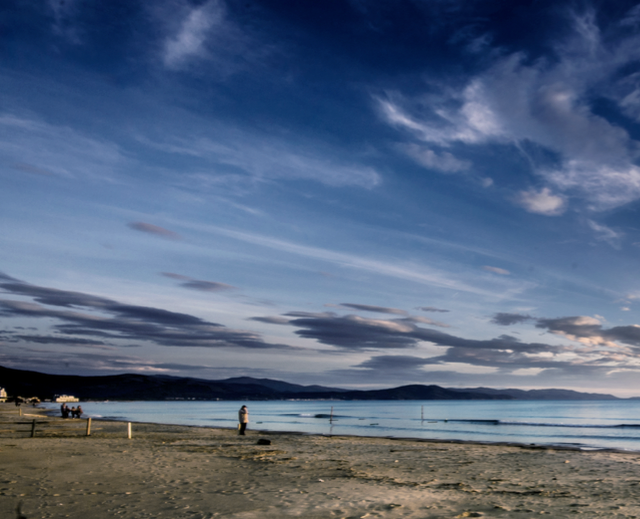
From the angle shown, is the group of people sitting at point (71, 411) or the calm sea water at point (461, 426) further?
the group of people sitting at point (71, 411)

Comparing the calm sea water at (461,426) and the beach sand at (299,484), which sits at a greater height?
the beach sand at (299,484)

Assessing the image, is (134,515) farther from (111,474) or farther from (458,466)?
(458,466)

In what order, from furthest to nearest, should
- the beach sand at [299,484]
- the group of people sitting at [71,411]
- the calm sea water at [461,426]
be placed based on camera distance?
the group of people sitting at [71,411]
the calm sea water at [461,426]
the beach sand at [299,484]

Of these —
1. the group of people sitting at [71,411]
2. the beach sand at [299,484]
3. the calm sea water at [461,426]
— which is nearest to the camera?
the beach sand at [299,484]

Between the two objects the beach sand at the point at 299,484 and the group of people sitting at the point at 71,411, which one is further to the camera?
the group of people sitting at the point at 71,411

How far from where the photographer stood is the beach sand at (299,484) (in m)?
10.6

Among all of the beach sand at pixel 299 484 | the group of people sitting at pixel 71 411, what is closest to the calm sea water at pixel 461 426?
the group of people sitting at pixel 71 411

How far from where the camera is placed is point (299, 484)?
1389 centimetres

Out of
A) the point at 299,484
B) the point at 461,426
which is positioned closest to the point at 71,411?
the point at 461,426

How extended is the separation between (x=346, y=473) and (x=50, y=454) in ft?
42.0

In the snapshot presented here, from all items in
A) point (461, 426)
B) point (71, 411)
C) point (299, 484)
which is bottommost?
point (461, 426)

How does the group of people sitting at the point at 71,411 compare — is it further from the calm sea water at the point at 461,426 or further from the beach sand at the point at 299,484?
the beach sand at the point at 299,484

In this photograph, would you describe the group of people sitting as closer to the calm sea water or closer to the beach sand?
the calm sea water

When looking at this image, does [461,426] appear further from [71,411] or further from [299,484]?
[299,484]
